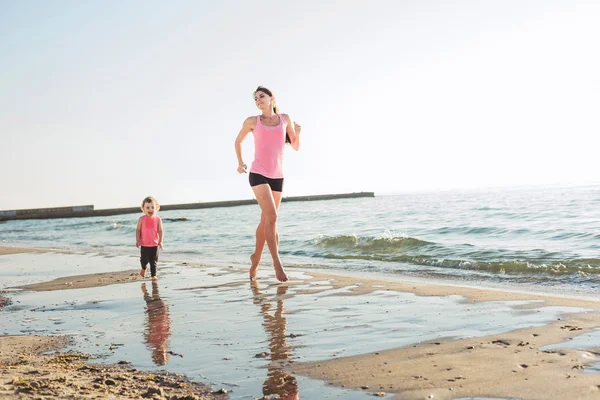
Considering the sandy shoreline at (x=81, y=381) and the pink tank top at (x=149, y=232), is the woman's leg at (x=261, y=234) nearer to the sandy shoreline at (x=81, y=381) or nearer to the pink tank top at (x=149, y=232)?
the pink tank top at (x=149, y=232)

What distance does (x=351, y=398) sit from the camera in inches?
101

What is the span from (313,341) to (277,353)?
356 millimetres

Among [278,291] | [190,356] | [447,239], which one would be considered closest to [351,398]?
[190,356]

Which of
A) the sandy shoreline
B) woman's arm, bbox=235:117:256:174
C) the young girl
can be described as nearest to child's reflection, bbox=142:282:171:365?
the sandy shoreline

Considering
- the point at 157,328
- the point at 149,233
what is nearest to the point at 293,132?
the point at 157,328

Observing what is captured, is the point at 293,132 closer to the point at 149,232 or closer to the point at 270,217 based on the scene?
the point at 270,217

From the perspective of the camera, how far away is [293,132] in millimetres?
6773

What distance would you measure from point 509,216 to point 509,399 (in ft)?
53.3

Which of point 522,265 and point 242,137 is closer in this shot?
point 242,137

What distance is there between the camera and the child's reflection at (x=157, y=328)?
3.52 meters

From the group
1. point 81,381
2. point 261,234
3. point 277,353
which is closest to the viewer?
point 81,381

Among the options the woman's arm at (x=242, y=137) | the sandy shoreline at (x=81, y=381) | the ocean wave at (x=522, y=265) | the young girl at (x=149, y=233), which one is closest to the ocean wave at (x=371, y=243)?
the ocean wave at (x=522, y=265)

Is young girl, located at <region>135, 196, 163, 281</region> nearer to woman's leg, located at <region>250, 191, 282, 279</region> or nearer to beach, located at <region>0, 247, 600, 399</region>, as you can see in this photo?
beach, located at <region>0, 247, 600, 399</region>

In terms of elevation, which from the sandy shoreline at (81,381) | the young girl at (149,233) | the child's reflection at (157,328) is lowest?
the child's reflection at (157,328)
